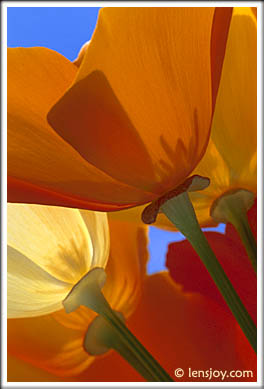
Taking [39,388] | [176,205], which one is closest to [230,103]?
[176,205]

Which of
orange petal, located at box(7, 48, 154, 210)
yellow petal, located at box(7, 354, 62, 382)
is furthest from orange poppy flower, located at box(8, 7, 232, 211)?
yellow petal, located at box(7, 354, 62, 382)

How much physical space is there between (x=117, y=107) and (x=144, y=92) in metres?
0.01

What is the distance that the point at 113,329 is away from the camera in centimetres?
25

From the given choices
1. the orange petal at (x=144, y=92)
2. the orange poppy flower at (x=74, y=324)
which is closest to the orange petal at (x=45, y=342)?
the orange poppy flower at (x=74, y=324)

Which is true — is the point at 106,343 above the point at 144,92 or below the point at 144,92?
below

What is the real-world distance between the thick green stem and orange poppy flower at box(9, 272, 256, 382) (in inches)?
1.9

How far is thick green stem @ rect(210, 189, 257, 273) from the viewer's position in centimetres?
25

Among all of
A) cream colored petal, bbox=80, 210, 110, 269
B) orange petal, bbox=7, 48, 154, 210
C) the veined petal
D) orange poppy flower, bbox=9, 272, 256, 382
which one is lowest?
orange poppy flower, bbox=9, 272, 256, 382

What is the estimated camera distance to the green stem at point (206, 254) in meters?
0.22

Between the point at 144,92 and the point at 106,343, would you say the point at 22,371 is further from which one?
the point at 144,92

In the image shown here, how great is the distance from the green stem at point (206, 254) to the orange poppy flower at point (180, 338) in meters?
0.05

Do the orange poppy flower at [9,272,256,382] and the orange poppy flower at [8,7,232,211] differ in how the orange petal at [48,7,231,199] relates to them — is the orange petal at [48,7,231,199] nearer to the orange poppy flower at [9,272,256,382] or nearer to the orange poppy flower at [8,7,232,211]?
the orange poppy flower at [8,7,232,211]

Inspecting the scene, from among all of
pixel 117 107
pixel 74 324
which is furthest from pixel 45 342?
pixel 117 107

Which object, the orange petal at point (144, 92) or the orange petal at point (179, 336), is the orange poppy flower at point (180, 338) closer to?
the orange petal at point (179, 336)
